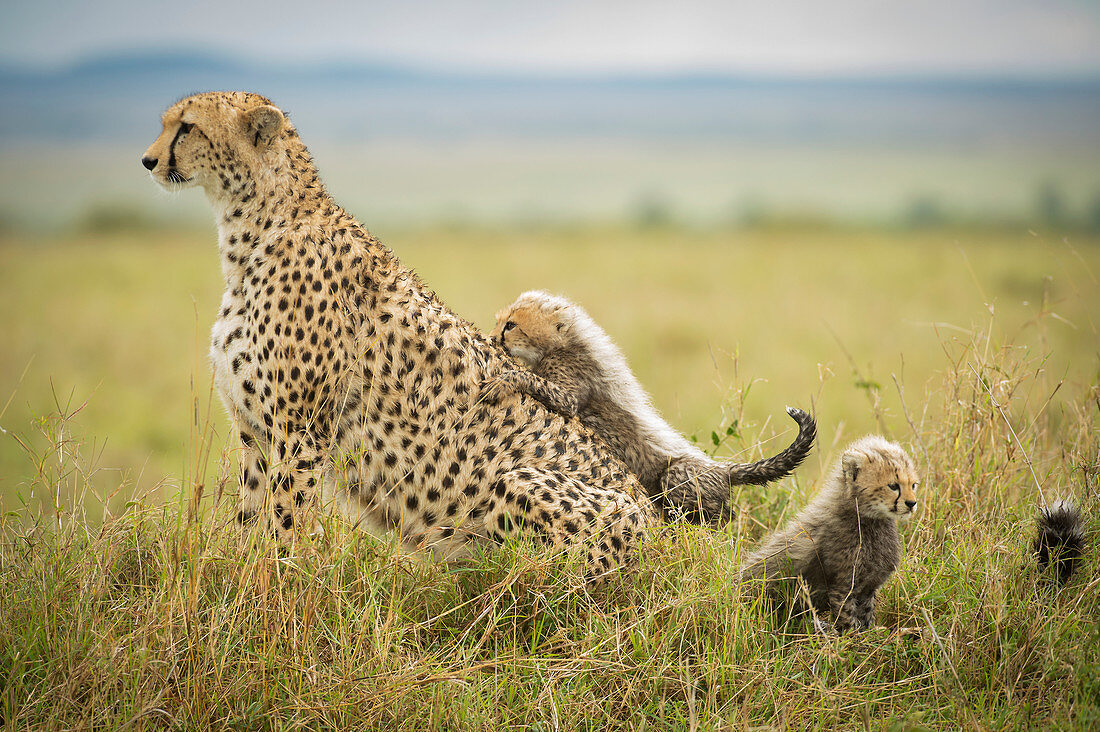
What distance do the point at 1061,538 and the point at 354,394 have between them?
2302mm

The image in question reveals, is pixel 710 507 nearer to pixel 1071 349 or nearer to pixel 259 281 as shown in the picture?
pixel 259 281

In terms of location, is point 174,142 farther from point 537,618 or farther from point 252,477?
point 537,618

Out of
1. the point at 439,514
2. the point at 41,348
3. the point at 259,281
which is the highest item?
the point at 259,281

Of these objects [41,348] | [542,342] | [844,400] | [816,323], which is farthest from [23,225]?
[542,342]

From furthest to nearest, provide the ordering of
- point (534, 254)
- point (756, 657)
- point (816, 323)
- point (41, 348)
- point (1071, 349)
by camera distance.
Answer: point (534, 254)
point (816, 323)
point (41, 348)
point (1071, 349)
point (756, 657)

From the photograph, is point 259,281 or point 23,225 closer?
point 259,281

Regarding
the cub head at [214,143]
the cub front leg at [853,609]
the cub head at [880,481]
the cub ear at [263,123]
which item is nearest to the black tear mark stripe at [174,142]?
the cub head at [214,143]

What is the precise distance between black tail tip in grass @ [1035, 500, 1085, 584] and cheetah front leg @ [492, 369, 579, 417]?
159 cm

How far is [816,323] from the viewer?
15289 mm

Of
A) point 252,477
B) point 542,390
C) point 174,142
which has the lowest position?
point 252,477

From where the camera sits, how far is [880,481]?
2855 mm

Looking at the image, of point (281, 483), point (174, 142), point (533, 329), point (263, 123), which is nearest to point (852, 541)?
point (533, 329)

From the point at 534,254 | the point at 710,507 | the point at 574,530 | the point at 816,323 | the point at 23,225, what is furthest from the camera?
the point at 23,225

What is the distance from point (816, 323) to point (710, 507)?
41.5 feet
